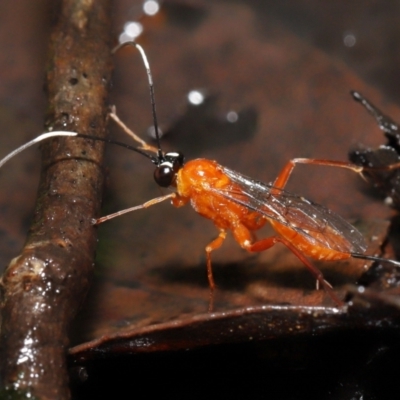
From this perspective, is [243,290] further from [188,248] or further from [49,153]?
[49,153]

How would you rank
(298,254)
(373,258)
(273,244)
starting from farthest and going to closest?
(273,244)
(298,254)
(373,258)

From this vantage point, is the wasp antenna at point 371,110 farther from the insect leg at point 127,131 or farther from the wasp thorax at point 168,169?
the insect leg at point 127,131


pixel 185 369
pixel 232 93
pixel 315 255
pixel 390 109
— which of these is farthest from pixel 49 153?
pixel 390 109

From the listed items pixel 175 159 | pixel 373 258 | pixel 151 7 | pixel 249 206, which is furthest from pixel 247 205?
pixel 151 7

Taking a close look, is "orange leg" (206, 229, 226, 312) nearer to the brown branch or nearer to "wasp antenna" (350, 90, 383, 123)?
the brown branch

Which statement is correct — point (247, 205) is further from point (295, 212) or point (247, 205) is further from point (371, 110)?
point (371, 110)

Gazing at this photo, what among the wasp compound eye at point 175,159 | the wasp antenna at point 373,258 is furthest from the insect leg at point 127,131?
the wasp antenna at point 373,258
